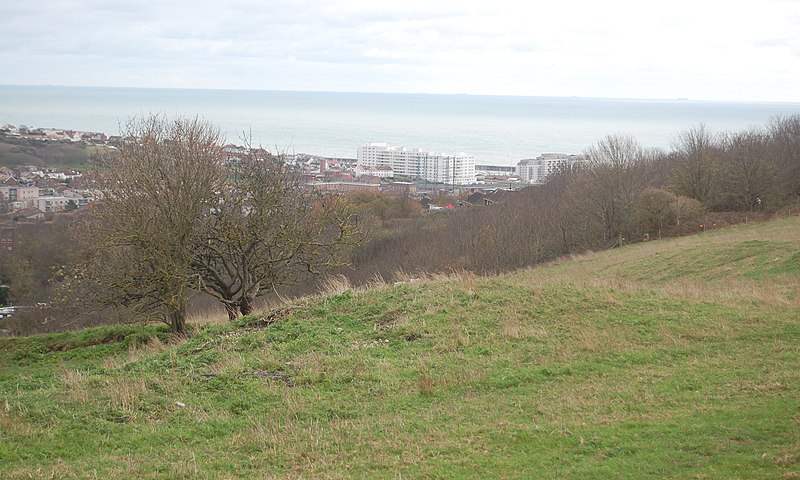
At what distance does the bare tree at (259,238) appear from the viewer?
18.8 m

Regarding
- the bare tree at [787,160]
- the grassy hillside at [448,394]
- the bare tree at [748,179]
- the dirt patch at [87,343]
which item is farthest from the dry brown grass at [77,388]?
the bare tree at [787,160]

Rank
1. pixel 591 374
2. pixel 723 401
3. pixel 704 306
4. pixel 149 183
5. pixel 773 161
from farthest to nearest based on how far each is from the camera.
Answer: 1. pixel 773 161
2. pixel 149 183
3. pixel 704 306
4. pixel 591 374
5. pixel 723 401

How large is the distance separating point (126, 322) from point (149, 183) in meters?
5.57

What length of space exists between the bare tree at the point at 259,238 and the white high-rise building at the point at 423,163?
4302 inches

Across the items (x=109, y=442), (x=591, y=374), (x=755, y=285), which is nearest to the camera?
(x=109, y=442)

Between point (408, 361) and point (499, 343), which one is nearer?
point (408, 361)

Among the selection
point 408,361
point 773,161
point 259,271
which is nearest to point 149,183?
point 259,271

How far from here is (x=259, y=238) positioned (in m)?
18.9

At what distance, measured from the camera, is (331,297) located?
15414 millimetres

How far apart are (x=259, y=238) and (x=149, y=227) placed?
2900mm

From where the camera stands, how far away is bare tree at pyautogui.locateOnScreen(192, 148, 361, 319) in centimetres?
1878

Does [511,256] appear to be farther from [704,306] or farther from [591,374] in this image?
[591,374]

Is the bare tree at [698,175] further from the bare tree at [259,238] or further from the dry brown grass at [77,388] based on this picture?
the dry brown grass at [77,388]

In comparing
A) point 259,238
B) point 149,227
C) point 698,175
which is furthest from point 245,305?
point 698,175
